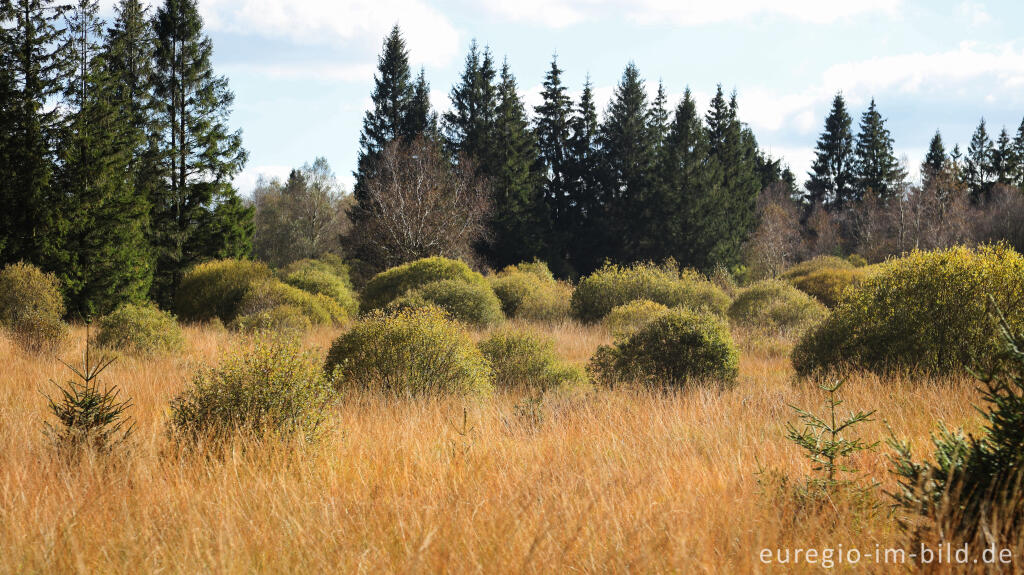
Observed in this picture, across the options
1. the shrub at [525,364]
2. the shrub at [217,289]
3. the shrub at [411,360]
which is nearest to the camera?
the shrub at [411,360]

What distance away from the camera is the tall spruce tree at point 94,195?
1855cm

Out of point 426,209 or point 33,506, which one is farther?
point 426,209

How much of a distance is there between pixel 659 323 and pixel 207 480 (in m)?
6.42

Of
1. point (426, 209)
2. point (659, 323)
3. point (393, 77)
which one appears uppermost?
point (393, 77)

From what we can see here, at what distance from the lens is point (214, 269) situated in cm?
2056

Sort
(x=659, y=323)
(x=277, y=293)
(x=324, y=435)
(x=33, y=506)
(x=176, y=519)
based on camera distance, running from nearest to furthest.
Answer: (x=176, y=519) → (x=33, y=506) → (x=324, y=435) → (x=659, y=323) → (x=277, y=293)

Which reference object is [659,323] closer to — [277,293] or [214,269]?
[277,293]

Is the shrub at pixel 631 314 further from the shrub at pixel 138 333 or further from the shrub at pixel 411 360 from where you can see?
the shrub at pixel 138 333

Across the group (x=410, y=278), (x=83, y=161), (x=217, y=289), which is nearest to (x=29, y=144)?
(x=83, y=161)

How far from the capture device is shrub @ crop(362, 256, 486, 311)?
19.0 metres

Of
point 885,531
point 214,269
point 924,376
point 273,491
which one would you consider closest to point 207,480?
point 273,491

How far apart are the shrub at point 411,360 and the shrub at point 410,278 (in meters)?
10.5

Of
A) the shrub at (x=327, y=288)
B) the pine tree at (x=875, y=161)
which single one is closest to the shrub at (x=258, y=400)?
the shrub at (x=327, y=288)

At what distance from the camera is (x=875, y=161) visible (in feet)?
159
